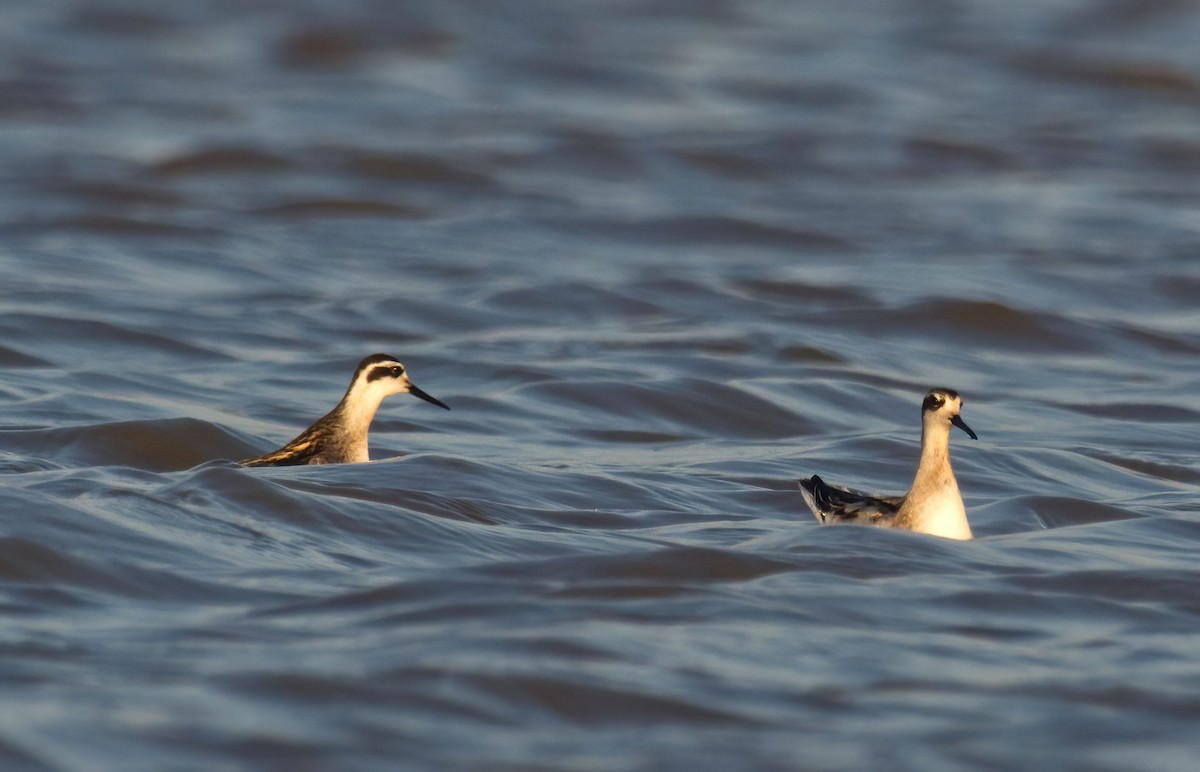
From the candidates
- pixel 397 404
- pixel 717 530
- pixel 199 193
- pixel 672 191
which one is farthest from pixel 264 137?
pixel 717 530

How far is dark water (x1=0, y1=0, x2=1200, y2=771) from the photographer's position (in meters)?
→ 6.55

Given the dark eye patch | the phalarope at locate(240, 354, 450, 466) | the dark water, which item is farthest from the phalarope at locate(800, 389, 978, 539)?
the dark eye patch

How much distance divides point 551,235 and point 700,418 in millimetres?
7054

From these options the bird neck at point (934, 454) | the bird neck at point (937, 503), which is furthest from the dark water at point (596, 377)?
the bird neck at point (934, 454)

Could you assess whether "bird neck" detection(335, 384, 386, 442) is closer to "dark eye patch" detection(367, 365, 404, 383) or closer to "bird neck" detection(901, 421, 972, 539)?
"dark eye patch" detection(367, 365, 404, 383)

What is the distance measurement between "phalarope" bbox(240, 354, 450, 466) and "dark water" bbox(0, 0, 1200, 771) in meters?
0.43

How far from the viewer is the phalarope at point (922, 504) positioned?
909 centimetres

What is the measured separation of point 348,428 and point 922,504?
336 cm

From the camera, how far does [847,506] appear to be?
929cm

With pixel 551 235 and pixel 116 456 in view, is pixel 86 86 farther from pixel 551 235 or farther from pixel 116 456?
pixel 116 456

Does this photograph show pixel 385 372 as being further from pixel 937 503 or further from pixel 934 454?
pixel 937 503

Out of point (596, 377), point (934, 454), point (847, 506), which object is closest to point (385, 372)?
point (596, 377)

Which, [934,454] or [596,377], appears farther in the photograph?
[596,377]

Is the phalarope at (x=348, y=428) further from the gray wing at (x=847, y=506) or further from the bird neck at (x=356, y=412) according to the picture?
the gray wing at (x=847, y=506)
